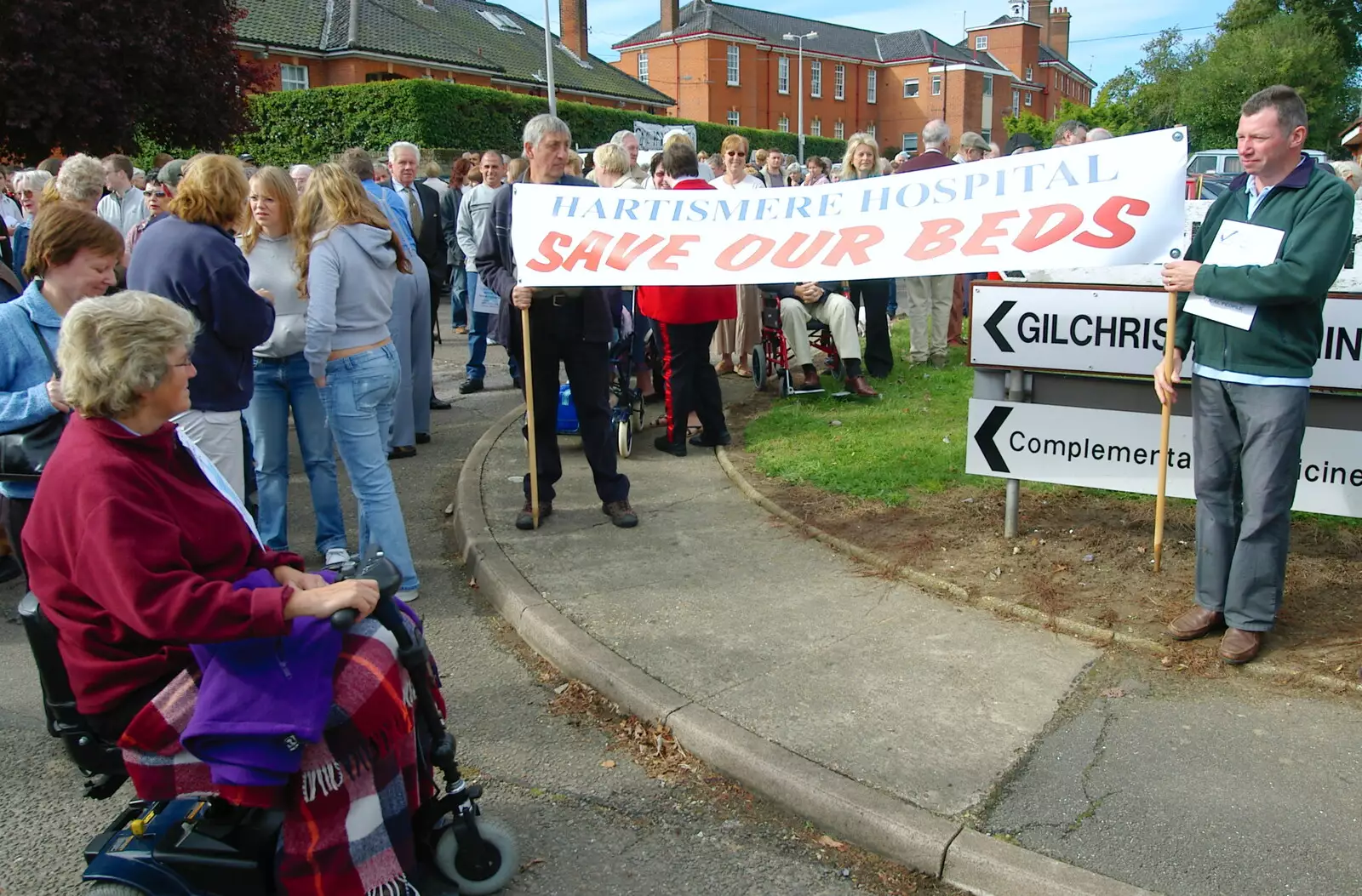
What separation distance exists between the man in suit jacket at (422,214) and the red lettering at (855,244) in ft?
14.1

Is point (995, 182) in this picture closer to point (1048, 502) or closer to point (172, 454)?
point (1048, 502)

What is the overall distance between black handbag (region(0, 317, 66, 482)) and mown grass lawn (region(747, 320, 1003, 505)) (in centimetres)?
422

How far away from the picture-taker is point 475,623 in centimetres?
520

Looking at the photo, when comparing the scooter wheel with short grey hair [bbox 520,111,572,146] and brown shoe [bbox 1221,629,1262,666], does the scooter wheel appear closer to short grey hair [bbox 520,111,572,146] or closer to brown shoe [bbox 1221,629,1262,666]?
brown shoe [bbox 1221,629,1262,666]

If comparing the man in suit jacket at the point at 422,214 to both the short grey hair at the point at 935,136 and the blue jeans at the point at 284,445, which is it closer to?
the blue jeans at the point at 284,445

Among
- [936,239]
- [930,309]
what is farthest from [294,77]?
[936,239]

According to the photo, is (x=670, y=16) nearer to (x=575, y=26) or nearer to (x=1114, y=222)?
(x=575, y=26)

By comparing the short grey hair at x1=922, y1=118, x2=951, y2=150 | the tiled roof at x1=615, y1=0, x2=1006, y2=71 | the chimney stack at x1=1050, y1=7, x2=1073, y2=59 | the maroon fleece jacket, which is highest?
the chimney stack at x1=1050, y1=7, x2=1073, y2=59

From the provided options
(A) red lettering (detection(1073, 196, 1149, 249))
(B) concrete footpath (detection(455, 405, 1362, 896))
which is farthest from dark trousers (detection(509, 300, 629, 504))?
(A) red lettering (detection(1073, 196, 1149, 249))

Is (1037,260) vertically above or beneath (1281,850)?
above

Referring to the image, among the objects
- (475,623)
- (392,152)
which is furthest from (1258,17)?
(475,623)

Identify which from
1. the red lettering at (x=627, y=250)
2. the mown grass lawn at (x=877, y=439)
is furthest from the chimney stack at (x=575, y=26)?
the red lettering at (x=627, y=250)

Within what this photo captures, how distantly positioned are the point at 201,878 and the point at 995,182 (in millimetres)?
4460

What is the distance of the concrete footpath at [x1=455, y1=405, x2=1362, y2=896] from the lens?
312 cm
